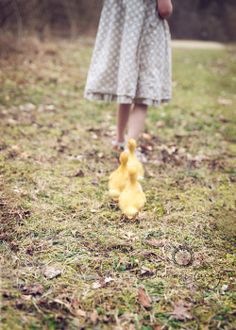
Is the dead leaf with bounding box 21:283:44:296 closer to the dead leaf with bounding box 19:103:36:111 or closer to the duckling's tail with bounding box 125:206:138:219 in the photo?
the duckling's tail with bounding box 125:206:138:219

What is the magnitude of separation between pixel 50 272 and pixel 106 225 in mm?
461

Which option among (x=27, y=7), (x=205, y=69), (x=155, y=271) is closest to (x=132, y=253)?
(x=155, y=271)

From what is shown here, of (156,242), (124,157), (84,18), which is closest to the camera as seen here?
(156,242)

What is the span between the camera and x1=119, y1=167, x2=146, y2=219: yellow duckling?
6.57ft

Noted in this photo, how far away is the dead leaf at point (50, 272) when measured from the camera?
1553 millimetres

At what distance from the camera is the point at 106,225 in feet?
6.43

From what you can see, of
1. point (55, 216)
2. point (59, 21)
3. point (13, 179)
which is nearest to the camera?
point (55, 216)

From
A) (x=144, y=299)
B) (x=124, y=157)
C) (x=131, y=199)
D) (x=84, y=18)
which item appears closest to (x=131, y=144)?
(x=124, y=157)

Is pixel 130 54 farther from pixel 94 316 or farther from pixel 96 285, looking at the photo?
pixel 94 316

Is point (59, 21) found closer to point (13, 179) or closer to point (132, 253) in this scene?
point (13, 179)

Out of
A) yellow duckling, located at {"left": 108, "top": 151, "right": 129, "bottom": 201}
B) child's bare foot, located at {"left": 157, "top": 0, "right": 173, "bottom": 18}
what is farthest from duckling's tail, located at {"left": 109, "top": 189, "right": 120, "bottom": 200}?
child's bare foot, located at {"left": 157, "top": 0, "right": 173, "bottom": 18}

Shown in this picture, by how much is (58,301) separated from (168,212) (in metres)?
0.90

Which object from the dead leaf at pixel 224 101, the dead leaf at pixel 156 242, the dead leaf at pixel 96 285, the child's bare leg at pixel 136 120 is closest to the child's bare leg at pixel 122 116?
the child's bare leg at pixel 136 120

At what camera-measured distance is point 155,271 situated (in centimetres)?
164
